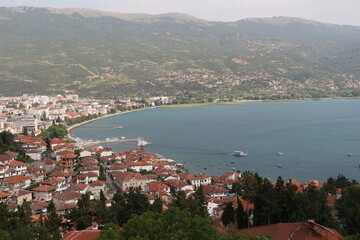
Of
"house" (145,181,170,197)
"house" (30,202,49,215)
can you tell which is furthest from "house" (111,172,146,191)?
"house" (30,202,49,215)

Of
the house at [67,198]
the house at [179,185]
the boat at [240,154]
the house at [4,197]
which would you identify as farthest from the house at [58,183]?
the boat at [240,154]

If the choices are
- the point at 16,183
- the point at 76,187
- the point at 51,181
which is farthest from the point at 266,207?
the point at 16,183

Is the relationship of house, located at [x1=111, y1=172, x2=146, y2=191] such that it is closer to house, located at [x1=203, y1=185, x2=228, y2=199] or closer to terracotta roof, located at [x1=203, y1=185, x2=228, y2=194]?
terracotta roof, located at [x1=203, y1=185, x2=228, y2=194]

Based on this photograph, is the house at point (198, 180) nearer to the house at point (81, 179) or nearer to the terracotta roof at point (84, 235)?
the house at point (81, 179)

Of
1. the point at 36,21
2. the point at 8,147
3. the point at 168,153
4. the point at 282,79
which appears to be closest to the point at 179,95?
the point at 282,79

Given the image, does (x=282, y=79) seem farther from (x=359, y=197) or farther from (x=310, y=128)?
(x=359, y=197)

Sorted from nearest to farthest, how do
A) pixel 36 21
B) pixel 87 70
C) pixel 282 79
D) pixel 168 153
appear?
pixel 168 153 → pixel 87 70 → pixel 282 79 → pixel 36 21

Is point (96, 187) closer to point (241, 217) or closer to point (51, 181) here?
point (51, 181)
